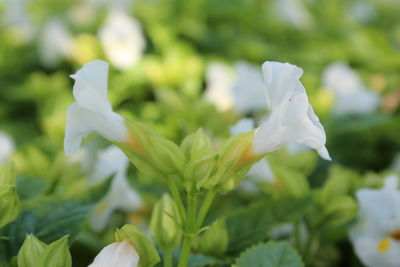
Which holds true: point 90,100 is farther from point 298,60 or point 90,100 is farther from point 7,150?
point 298,60

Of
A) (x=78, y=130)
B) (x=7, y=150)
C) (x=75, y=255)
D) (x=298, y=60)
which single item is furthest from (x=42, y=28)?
(x=78, y=130)

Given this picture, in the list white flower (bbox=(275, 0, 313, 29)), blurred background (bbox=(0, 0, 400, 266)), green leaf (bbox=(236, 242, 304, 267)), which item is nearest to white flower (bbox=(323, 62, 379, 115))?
blurred background (bbox=(0, 0, 400, 266))

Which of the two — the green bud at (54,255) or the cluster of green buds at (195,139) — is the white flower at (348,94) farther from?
the green bud at (54,255)

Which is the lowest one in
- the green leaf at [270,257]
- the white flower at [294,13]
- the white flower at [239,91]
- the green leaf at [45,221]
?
the white flower at [294,13]

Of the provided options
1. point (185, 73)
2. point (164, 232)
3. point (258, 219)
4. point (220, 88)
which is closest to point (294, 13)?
point (185, 73)

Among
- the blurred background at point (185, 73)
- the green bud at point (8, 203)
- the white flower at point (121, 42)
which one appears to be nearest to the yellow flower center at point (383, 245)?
the blurred background at point (185, 73)

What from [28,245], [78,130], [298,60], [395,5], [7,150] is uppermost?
[78,130]
